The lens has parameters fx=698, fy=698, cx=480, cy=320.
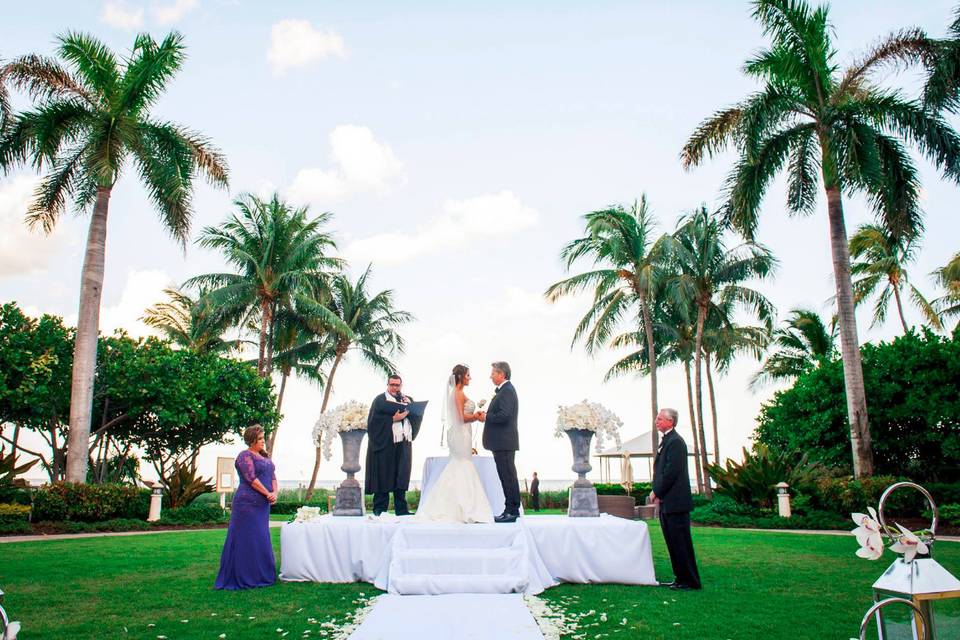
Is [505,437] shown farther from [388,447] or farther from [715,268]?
[715,268]

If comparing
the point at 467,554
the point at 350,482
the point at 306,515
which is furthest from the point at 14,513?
the point at 467,554

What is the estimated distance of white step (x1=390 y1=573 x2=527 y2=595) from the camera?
671 cm

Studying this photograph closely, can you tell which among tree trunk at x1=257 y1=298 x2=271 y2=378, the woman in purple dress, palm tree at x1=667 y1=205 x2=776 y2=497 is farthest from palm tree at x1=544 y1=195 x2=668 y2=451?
the woman in purple dress

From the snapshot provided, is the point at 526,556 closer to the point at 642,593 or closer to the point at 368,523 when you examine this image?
the point at 642,593

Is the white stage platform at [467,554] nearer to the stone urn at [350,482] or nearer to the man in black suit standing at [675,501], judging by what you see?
the man in black suit standing at [675,501]

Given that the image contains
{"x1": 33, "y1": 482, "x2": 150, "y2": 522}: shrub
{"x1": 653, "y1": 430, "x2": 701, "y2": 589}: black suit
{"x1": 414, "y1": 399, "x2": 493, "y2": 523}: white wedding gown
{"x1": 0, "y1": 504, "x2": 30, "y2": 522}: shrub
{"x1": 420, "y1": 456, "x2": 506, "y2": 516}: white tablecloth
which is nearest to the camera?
{"x1": 653, "y1": 430, "x2": 701, "y2": 589}: black suit

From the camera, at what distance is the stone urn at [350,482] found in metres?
8.77

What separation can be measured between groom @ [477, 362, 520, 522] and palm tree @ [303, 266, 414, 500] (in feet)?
80.3

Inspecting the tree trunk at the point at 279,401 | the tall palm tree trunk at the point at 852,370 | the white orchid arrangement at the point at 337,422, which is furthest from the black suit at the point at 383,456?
the tree trunk at the point at 279,401

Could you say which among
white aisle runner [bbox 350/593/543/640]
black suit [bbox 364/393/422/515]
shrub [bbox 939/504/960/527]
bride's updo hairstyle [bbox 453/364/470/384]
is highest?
bride's updo hairstyle [bbox 453/364/470/384]

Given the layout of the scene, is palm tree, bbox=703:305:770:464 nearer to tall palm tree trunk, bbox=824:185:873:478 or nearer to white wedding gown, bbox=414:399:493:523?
tall palm tree trunk, bbox=824:185:873:478

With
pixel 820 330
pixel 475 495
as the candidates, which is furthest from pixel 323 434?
pixel 820 330

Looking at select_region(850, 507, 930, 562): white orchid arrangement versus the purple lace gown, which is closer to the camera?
select_region(850, 507, 930, 562): white orchid arrangement

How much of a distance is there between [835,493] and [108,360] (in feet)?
67.4
